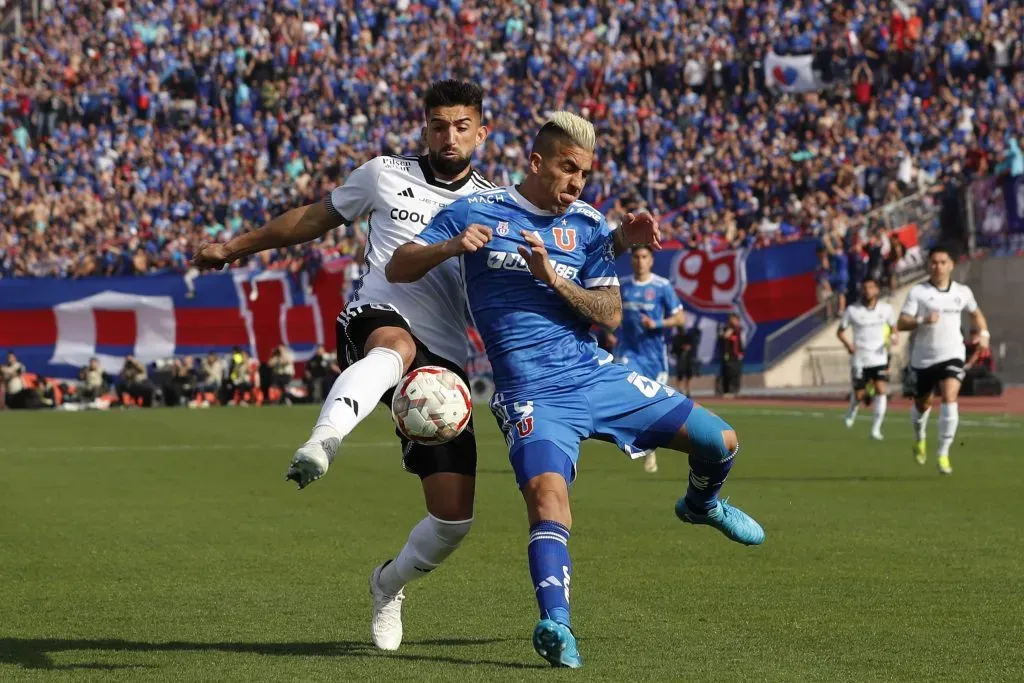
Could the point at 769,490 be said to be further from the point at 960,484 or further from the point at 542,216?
the point at 542,216

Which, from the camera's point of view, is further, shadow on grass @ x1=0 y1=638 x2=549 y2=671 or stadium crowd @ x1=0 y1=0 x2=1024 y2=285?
stadium crowd @ x1=0 y1=0 x2=1024 y2=285

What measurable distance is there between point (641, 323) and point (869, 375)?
22.7 feet

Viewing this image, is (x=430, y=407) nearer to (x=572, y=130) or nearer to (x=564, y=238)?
(x=564, y=238)

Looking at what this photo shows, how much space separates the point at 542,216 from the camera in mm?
6887

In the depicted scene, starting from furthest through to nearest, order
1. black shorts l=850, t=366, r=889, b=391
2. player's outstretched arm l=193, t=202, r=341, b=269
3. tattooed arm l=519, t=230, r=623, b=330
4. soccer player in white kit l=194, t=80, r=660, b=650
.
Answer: black shorts l=850, t=366, r=889, b=391 < player's outstretched arm l=193, t=202, r=341, b=269 < soccer player in white kit l=194, t=80, r=660, b=650 < tattooed arm l=519, t=230, r=623, b=330

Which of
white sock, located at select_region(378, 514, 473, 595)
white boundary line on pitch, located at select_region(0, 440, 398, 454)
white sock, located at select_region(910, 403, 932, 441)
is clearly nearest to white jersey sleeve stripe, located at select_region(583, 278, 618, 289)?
white sock, located at select_region(378, 514, 473, 595)

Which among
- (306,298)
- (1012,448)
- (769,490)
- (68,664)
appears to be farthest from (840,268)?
(68,664)

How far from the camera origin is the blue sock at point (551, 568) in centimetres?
638

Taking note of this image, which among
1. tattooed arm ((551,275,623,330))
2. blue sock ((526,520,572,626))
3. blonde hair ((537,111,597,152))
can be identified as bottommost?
blue sock ((526,520,572,626))

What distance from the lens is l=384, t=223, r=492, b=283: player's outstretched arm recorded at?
6.40 meters

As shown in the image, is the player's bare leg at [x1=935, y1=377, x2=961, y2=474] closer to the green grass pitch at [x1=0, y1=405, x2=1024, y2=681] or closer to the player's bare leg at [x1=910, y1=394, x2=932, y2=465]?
the green grass pitch at [x1=0, y1=405, x2=1024, y2=681]

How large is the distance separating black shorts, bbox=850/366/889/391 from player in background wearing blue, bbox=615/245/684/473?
6.29m

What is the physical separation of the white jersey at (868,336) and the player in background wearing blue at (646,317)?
6333 mm

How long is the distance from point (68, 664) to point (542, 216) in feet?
8.69
